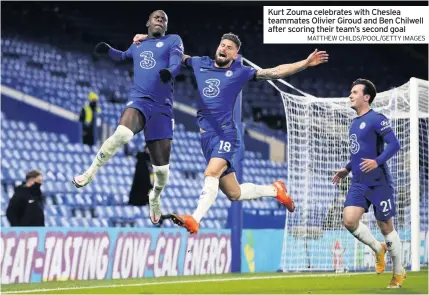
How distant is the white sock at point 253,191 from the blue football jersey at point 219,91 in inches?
29.6

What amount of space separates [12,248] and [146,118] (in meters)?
3.57

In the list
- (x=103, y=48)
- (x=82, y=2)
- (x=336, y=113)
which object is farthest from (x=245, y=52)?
(x=103, y=48)

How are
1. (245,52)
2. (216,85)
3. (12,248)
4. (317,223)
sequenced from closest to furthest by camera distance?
(216,85) < (12,248) < (317,223) < (245,52)

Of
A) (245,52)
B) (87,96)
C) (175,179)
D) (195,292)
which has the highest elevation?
(245,52)

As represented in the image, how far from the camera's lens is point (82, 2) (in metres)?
29.9

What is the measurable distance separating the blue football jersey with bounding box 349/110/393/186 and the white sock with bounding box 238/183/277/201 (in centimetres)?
84

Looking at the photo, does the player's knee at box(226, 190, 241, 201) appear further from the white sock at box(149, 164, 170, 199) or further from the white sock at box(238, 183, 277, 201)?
the white sock at box(149, 164, 170, 199)

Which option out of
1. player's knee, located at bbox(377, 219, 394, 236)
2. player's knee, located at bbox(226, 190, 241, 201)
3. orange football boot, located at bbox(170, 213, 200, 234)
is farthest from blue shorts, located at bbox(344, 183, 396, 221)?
orange football boot, located at bbox(170, 213, 200, 234)

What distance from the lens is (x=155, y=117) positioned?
29.2 feet

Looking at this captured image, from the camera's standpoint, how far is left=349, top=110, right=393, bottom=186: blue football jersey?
30.2 ft

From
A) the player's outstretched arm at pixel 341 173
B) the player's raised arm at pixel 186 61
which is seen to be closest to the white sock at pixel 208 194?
the player's raised arm at pixel 186 61

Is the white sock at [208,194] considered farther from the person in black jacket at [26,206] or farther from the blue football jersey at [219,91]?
the person in black jacket at [26,206]

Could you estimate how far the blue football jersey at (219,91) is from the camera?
28.3 ft

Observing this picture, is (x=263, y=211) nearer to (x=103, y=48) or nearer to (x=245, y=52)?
(x=245, y=52)
